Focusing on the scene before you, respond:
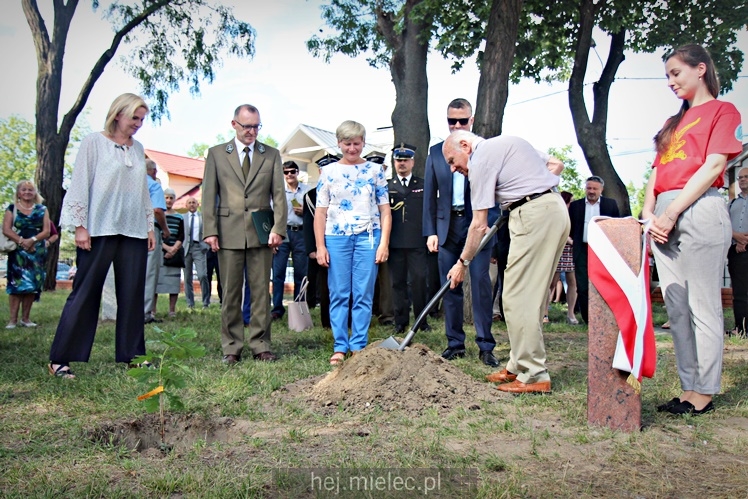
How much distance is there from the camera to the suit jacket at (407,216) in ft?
26.2

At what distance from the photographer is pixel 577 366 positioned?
561 cm

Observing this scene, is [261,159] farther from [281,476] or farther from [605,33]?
[605,33]

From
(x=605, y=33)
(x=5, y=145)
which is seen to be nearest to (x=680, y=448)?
(x=605, y=33)

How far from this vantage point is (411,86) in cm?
1325

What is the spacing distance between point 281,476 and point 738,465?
2.06 m

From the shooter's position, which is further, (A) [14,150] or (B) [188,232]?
(A) [14,150]

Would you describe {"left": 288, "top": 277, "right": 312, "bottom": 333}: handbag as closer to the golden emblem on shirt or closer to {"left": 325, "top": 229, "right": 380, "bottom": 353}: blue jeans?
{"left": 325, "top": 229, "right": 380, "bottom": 353}: blue jeans

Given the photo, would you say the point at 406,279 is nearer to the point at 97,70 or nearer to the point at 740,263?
the point at 740,263

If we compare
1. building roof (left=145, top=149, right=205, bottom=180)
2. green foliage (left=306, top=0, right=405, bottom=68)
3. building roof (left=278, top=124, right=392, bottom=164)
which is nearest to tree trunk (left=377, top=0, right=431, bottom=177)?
green foliage (left=306, top=0, right=405, bottom=68)

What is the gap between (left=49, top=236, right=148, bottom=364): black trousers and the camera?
512cm

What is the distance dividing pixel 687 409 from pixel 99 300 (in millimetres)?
4306

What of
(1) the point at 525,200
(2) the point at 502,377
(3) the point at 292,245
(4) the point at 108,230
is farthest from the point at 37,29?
(2) the point at 502,377

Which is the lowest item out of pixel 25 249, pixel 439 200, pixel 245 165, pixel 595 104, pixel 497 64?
pixel 25 249

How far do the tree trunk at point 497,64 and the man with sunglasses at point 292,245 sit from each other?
266 cm
